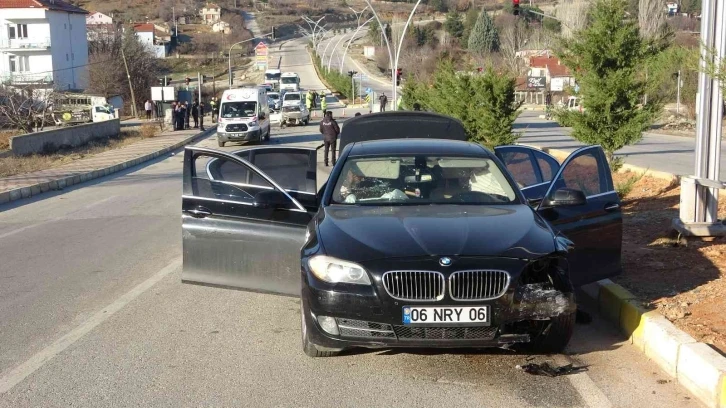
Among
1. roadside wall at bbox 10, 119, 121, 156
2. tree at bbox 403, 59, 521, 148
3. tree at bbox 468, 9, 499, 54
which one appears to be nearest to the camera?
tree at bbox 403, 59, 521, 148

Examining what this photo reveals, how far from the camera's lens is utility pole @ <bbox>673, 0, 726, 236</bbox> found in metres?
9.16

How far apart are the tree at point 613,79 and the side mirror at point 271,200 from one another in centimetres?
1036

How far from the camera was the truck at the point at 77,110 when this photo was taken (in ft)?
180

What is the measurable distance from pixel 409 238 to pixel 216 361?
67.1 inches

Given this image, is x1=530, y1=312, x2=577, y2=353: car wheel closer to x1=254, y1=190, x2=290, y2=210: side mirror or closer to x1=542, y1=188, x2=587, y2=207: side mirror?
x1=542, y1=188, x2=587, y2=207: side mirror

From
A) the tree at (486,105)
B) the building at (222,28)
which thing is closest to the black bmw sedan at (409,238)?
the tree at (486,105)

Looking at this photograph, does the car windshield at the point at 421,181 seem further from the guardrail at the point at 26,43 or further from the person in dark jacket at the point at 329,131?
the guardrail at the point at 26,43

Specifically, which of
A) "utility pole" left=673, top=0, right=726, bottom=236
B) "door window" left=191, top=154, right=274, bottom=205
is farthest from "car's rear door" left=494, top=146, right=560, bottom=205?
"door window" left=191, top=154, right=274, bottom=205

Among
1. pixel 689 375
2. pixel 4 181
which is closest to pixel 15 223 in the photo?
pixel 4 181

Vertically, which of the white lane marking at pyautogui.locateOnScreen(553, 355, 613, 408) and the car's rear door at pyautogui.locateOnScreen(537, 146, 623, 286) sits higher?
the car's rear door at pyautogui.locateOnScreen(537, 146, 623, 286)

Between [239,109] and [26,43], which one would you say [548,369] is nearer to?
[239,109]

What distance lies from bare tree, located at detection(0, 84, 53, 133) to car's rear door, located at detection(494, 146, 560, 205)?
129 feet

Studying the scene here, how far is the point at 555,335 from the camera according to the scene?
5.66 meters

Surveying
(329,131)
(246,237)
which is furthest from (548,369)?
(329,131)
